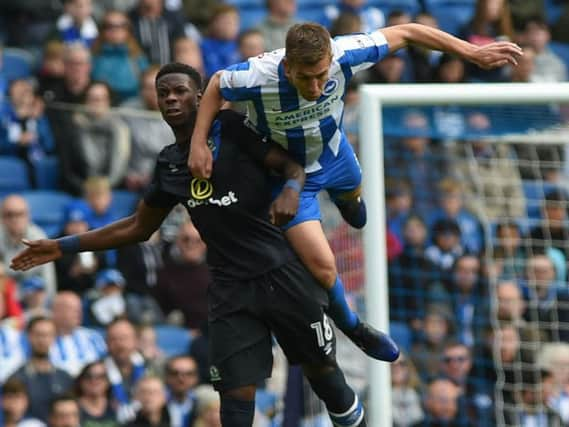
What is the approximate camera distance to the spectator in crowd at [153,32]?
13.5 meters

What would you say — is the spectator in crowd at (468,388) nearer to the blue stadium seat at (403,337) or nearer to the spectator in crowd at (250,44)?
the blue stadium seat at (403,337)

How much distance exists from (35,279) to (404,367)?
2.71 metres

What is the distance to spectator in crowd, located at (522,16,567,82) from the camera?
48.2ft

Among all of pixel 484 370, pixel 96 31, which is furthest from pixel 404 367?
pixel 96 31

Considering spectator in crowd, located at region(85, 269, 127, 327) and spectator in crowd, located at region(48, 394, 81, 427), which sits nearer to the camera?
spectator in crowd, located at region(48, 394, 81, 427)

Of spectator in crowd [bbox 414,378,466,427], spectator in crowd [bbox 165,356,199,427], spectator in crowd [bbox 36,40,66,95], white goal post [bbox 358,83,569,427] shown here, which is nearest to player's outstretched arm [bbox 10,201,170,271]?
white goal post [bbox 358,83,569,427]

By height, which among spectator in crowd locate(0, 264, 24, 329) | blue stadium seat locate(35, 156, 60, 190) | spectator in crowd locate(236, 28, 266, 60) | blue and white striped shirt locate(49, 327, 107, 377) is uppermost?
spectator in crowd locate(236, 28, 266, 60)

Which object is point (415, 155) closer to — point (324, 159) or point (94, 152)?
point (94, 152)

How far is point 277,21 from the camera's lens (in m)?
14.2

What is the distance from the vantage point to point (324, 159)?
768cm

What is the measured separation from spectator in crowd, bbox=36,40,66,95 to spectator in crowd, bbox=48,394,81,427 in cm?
293

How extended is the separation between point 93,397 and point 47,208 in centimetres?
192

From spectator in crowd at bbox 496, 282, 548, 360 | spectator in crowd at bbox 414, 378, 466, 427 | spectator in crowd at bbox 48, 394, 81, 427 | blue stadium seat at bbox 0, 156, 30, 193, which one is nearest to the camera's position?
spectator in crowd at bbox 48, 394, 81, 427

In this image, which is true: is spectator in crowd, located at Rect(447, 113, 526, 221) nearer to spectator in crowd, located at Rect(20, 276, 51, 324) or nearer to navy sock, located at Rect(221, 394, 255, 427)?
spectator in crowd, located at Rect(20, 276, 51, 324)
